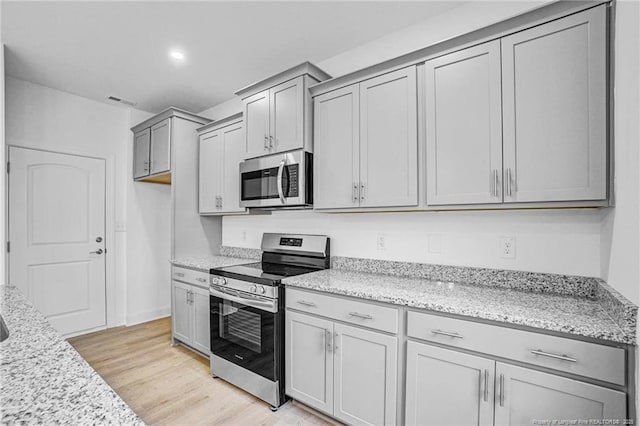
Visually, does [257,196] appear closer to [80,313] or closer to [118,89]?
[118,89]

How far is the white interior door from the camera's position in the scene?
10.5 feet

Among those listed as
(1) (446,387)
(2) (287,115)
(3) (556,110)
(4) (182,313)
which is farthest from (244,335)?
(3) (556,110)

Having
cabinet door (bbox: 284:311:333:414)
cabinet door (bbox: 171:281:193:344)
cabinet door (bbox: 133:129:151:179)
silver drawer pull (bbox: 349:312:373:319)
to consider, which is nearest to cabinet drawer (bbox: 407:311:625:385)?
silver drawer pull (bbox: 349:312:373:319)

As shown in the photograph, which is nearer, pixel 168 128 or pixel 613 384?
pixel 613 384

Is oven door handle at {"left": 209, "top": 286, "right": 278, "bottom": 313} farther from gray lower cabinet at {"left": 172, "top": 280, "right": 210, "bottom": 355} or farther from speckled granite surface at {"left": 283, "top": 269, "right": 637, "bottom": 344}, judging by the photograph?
gray lower cabinet at {"left": 172, "top": 280, "right": 210, "bottom": 355}

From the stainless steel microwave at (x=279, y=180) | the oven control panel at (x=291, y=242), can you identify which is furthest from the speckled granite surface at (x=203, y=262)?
the stainless steel microwave at (x=279, y=180)

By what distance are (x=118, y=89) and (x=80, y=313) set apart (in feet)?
8.21

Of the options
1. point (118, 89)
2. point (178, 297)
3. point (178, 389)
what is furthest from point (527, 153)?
point (118, 89)

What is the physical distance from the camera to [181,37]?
246 centimetres

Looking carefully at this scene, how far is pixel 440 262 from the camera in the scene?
6.97 feet

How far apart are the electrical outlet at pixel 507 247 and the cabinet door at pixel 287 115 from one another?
59.3 inches

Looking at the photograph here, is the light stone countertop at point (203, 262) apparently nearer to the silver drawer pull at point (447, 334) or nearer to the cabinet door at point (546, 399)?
the silver drawer pull at point (447, 334)

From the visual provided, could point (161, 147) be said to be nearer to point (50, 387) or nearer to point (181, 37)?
point (181, 37)

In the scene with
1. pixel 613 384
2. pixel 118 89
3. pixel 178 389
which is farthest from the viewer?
pixel 118 89
